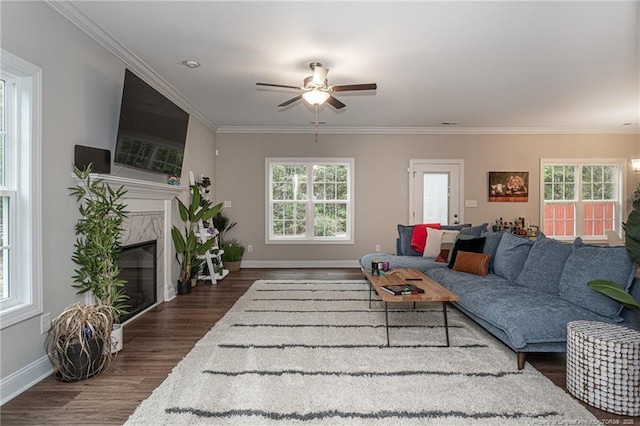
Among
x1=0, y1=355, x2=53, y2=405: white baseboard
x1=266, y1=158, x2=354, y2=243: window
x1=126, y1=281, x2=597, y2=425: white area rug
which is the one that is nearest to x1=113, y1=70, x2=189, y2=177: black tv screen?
x1=0, y1=355, x2=53, y2=405: white baseboard

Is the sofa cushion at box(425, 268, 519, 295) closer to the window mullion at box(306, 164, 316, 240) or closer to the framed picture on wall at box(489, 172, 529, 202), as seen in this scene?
the window mullion at box(306, 164, 316, 240)

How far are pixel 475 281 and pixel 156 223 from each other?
352cm

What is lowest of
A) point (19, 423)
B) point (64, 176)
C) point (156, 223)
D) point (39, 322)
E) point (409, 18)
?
point (19, 423)

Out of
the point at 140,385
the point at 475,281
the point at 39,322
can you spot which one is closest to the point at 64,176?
the point at 39,322

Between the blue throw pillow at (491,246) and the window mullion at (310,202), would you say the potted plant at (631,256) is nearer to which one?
the blue throw pillow at (491,246)

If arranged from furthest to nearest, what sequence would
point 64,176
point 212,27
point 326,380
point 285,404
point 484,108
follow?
1. point 484,108
2. point 212,27
3. point 64,176
4. point 326,380
5. point 285,404

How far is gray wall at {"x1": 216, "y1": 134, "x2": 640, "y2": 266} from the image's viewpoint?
6.72 metres

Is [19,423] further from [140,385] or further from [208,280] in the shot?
[208,280]

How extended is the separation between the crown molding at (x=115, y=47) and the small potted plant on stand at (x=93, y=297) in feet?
3.67

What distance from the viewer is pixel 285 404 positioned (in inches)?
80.2

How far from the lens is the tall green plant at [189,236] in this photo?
15.7ft

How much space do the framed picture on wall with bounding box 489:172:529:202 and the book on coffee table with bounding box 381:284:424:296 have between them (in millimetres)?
4474

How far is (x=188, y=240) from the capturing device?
4.86m

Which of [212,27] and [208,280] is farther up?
[212,27]
